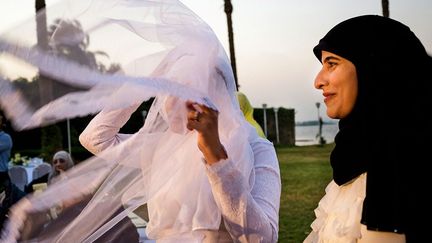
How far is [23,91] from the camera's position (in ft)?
6.43

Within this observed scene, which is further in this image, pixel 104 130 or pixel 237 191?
pixel 104 130

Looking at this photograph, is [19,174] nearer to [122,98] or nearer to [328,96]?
[122,98]

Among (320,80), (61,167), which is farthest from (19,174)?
(320,80)

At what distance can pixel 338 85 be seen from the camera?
6.19 ft

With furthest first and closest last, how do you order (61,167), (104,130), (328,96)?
(61,167) → (104,130) → (328,96)

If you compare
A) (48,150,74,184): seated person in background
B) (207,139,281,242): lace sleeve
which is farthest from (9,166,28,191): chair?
(207,139,281,242): lace sleeve

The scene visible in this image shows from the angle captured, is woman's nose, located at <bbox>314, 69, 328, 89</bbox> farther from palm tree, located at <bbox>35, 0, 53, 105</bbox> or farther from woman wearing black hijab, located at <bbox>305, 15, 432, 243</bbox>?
palm tree, located at <bbox>35, 0, 53, 105</bbox>

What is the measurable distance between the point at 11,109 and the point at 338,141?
3.34 ft

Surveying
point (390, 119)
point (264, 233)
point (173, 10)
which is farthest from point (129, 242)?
point (390, 119)

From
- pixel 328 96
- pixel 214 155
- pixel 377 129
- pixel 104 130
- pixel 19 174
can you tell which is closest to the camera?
pixel 377 129

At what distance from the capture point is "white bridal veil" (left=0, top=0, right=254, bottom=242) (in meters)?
1.92

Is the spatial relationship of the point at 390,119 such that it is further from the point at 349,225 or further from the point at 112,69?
the point at 112,69

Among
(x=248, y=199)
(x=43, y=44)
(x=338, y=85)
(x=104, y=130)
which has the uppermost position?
(x=43, y=44)

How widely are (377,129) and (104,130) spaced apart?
1.27 meters
